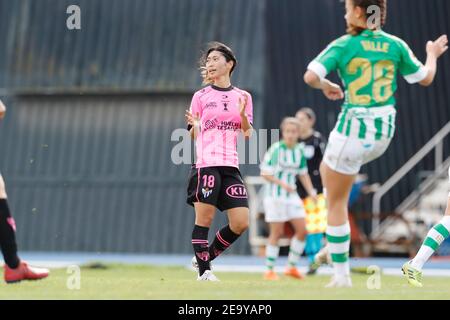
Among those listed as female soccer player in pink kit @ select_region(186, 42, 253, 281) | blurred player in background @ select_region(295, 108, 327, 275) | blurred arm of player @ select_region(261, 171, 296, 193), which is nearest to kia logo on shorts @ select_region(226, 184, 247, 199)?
female soccer player in pink kit @ select_region(186, 42, 253, 281)

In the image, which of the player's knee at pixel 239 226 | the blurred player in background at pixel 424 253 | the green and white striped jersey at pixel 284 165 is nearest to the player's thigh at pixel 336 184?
the blurred player in background at pixel 424 253

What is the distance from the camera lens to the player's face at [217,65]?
924 centimetres

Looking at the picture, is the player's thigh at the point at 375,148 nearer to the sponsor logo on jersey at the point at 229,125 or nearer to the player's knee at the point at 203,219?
the sponsor logo on jersey at the point at 229,125

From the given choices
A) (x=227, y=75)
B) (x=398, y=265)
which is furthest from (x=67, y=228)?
(x=227, y=75)

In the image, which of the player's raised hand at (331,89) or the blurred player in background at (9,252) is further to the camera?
the blurred player in background at (9,252)

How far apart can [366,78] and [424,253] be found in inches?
75.5

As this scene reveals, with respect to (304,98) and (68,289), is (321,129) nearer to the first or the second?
(304,98)

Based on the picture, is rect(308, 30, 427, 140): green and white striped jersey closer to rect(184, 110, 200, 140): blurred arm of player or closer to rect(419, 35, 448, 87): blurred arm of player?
rect(419, 35, 448, 87): blurred arm of player

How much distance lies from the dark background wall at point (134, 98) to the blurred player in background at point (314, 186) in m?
5.17

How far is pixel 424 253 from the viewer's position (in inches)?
Answer: 342

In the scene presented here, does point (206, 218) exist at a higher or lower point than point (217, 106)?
lower

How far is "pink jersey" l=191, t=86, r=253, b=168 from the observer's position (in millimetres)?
9023

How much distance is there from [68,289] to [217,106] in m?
2.30

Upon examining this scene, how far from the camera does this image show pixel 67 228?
65.0 ft
